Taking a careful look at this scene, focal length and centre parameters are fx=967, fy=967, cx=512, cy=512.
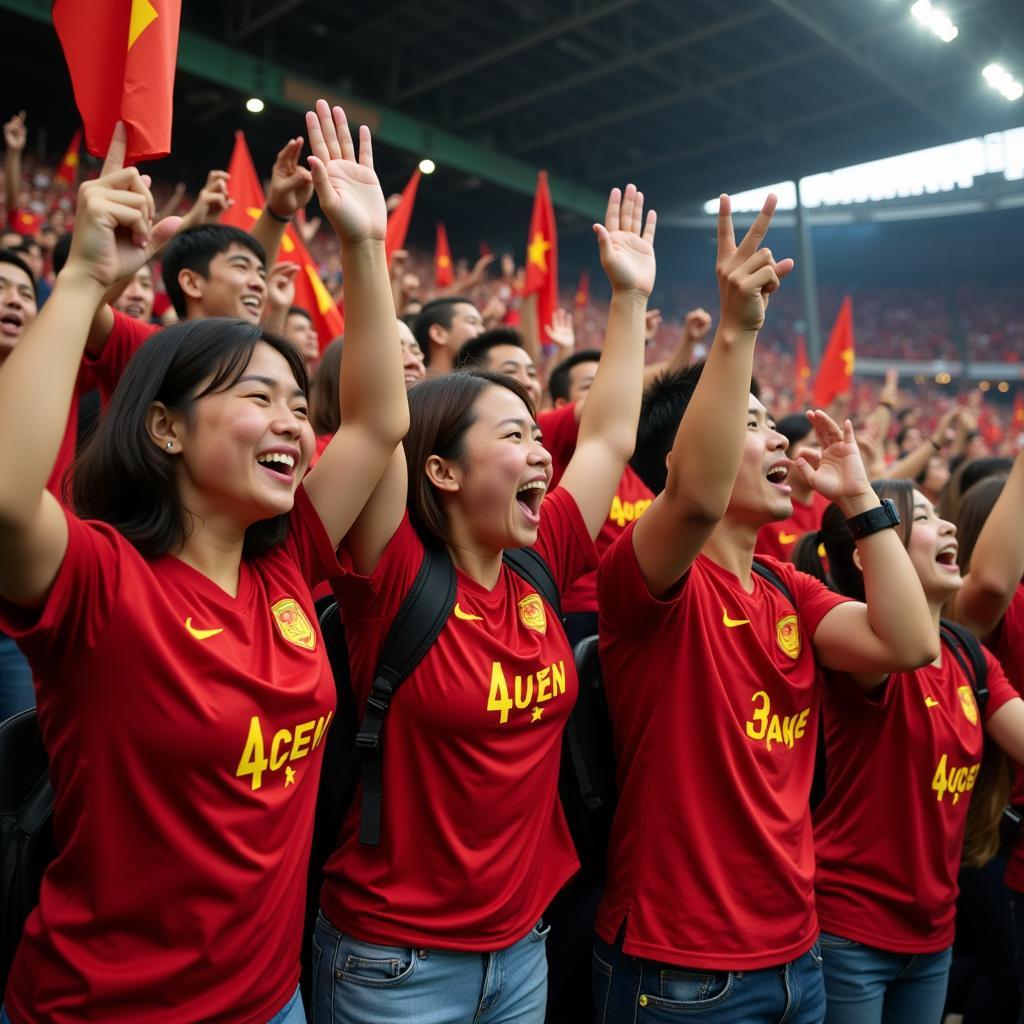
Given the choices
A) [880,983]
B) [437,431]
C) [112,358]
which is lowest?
[880,983]

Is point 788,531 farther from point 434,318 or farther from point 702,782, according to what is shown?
point 702,782

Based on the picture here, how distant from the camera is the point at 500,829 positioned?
68.8 inches

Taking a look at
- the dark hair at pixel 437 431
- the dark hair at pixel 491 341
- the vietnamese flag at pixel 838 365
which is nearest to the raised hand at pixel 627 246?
the dark hair at pixel 437 431

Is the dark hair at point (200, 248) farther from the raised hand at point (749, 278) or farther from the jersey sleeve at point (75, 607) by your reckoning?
the jersey sleeve at point (75, 607)

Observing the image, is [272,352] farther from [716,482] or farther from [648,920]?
[648,920]

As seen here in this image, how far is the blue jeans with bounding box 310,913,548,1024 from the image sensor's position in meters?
1.62

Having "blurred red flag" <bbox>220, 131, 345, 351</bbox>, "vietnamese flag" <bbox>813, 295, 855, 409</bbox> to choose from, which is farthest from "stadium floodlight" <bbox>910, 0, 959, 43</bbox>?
"blurred red flag" <bbox>220, 131, 345, 351</bbox>

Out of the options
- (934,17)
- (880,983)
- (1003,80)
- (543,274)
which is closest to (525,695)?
(880,983)

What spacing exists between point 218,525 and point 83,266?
46 centimetres

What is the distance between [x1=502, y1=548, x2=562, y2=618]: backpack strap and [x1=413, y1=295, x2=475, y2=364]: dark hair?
2.22 meters

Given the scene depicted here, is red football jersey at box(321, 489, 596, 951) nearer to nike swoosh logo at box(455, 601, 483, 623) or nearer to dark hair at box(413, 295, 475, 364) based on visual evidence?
nike swoosh logo at box(455, 601, 483, 623)

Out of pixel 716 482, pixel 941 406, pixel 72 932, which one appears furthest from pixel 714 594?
pixel 941 406

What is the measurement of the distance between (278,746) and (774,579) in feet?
4.03

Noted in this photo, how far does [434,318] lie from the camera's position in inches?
165
